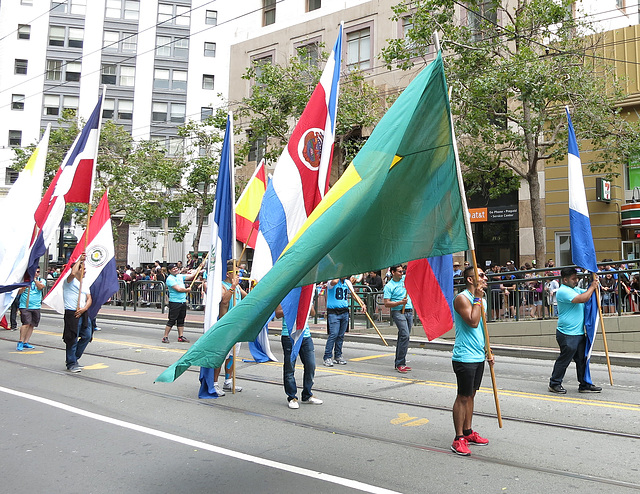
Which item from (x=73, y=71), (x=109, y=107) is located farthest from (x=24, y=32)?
(x=109, y=107)

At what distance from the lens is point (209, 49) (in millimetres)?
49469

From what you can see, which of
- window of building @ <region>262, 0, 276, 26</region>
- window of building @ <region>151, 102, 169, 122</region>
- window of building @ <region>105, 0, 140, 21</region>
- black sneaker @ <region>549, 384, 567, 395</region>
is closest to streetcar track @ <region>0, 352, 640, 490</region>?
black sneaker @ <region>549, 384, 567, 395</region>

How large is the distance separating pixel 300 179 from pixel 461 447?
11.6 feet

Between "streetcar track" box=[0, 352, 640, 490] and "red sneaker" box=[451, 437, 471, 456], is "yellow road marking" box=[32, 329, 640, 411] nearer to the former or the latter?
"streetcar track" box=[0, 352, 640, 490]

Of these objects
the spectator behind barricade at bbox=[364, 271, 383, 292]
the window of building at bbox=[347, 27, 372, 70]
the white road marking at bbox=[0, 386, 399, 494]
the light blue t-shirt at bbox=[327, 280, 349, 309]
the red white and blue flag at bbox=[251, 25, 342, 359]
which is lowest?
the white road marking at bbox=[0, 386, 399, 494]

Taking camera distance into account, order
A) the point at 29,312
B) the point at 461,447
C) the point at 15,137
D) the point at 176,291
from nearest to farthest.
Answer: the point at 461,447 → the point at 29,312 → the point at 176,291 → the point at 15,137

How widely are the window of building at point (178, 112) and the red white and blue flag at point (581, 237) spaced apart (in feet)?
141

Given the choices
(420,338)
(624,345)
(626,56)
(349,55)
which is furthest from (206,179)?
(624,345)

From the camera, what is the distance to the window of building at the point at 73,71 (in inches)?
1885

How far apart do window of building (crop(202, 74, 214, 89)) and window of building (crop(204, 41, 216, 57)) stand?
183cm

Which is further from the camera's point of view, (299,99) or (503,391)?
(299,99)

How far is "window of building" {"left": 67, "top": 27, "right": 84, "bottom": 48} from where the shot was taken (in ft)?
158

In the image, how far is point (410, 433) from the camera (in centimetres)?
618

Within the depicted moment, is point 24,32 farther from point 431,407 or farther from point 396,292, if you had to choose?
point 431,407
